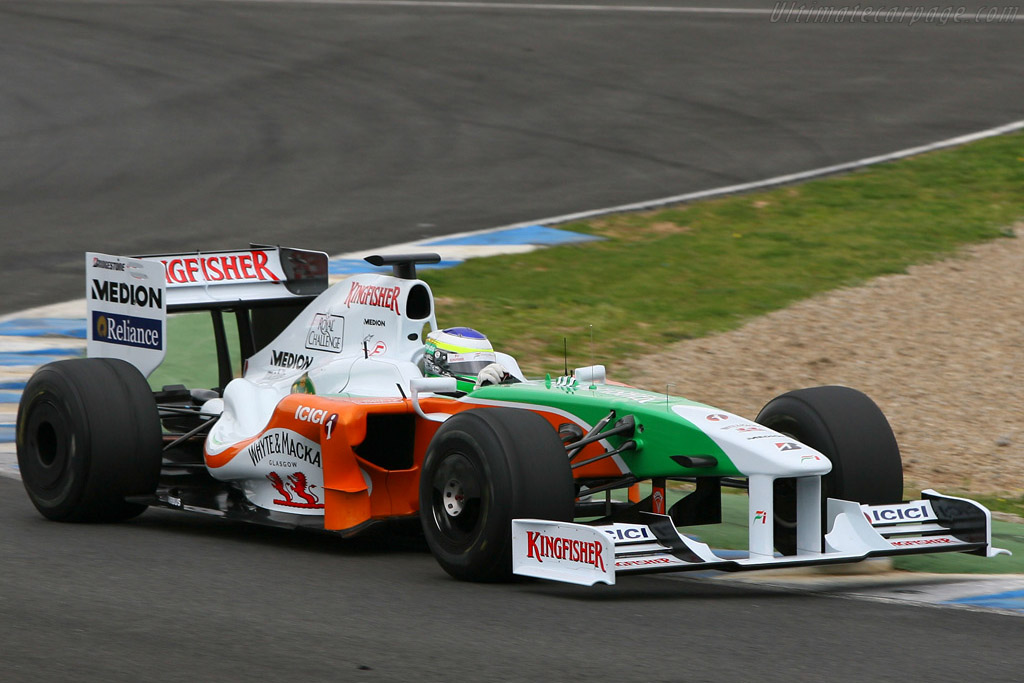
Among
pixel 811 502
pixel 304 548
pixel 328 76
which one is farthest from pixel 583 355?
pixel 328 76

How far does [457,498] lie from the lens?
22.9 feet

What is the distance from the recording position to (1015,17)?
101 ft

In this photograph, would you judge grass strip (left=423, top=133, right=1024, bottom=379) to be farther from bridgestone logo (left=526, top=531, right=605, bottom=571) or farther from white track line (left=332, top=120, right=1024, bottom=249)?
bridgestone logo (left=526, top=531, right=605, bottom=571)

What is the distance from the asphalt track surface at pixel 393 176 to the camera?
5844mm

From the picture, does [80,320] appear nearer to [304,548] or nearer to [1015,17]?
[304,548]

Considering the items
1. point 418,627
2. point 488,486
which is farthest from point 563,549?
point 418,627

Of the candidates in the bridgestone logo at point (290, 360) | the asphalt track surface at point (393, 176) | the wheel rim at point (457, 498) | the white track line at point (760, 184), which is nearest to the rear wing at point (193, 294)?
the bridgestone logo at point (290, 360)

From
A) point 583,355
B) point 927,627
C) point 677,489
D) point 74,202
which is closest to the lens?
point 927,627

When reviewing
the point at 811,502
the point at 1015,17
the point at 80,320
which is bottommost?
the point at 811,502

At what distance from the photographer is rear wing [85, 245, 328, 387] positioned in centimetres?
908

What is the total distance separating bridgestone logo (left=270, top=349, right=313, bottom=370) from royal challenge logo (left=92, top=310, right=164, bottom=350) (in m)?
0.63

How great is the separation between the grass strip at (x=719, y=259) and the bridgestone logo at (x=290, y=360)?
13.2 ft

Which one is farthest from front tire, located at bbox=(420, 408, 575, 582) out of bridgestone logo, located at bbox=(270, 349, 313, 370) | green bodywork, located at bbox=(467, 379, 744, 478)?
bridgestone logo, located at bbox=(270, 349, 313, 370)

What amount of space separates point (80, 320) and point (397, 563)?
285 inches
